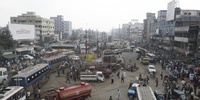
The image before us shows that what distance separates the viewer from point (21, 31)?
55.3 metres

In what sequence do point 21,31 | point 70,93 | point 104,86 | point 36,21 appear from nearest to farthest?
point 70,93
point 104,86
point 21,31
point 36,21

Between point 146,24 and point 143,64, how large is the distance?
81.2m

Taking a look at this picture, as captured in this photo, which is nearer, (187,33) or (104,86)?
(104,86)

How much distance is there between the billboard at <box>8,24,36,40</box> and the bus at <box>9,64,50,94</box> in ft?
96.0

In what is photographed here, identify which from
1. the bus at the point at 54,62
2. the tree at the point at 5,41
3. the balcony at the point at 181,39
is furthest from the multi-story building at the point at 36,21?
the balcony at the point at 181,39

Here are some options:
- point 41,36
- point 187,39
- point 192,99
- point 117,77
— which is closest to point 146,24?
point 41,36

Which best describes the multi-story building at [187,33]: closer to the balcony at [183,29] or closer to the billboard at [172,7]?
the balcony at [183,29]

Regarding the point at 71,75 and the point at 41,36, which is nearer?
the point at 71,75

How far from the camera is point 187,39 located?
1786 inches

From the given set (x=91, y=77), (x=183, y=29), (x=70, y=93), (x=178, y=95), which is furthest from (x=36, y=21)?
(x=178, y=95)

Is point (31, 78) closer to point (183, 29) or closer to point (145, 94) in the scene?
point (145, 94)

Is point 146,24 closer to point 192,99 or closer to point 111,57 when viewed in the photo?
point 111,57

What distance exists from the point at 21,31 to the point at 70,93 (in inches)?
1650

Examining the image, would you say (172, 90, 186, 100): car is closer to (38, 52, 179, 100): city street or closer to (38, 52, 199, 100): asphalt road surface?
(38, 52, 199, 100): asphalt road surface
